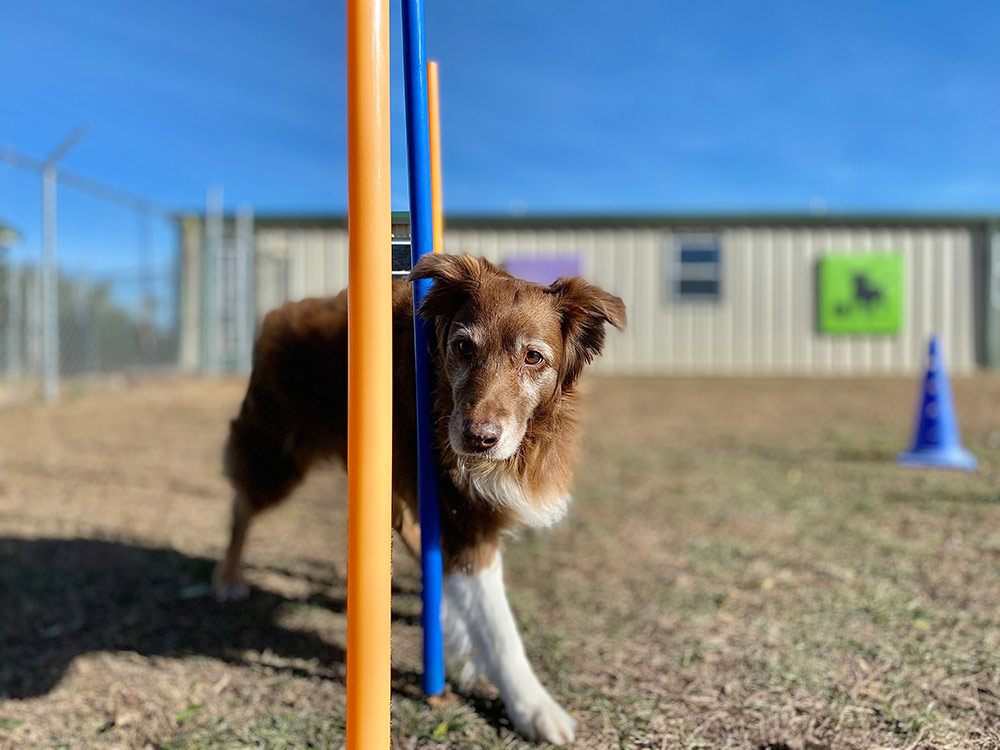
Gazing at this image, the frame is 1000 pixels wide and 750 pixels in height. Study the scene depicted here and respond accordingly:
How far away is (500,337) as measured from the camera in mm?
1980

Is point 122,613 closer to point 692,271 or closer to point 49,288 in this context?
point 49,288

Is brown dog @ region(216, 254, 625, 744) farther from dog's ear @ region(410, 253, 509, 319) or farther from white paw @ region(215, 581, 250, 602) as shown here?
white paw @ region(215, 581, 250, 602)

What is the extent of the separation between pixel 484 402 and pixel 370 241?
20.1 inches

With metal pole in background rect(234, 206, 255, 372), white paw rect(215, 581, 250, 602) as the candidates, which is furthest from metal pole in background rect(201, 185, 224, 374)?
white paw rect(215, 581, 250, 602)

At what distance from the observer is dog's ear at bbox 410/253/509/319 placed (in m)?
1.99

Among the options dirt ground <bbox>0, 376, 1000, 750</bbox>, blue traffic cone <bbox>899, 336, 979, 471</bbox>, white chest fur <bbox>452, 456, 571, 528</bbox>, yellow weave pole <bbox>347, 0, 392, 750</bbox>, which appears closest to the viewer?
yellow weave pole <bbox>347, 0, 392, 750</bbox>

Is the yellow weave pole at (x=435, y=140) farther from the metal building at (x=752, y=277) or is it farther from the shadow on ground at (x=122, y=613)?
the metal building at (x=752, y=277)

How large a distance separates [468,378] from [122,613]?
7.48 ft

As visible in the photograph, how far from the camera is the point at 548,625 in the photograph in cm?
303

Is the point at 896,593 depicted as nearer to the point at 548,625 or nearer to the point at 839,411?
the point at 548,625

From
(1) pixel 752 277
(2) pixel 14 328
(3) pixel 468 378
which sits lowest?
(3) pixel 468 378

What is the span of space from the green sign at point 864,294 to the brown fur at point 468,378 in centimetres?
1563

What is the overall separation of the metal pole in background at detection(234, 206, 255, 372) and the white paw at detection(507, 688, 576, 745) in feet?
44.4

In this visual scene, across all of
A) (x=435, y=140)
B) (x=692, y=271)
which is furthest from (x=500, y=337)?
(x=692, y=271)
